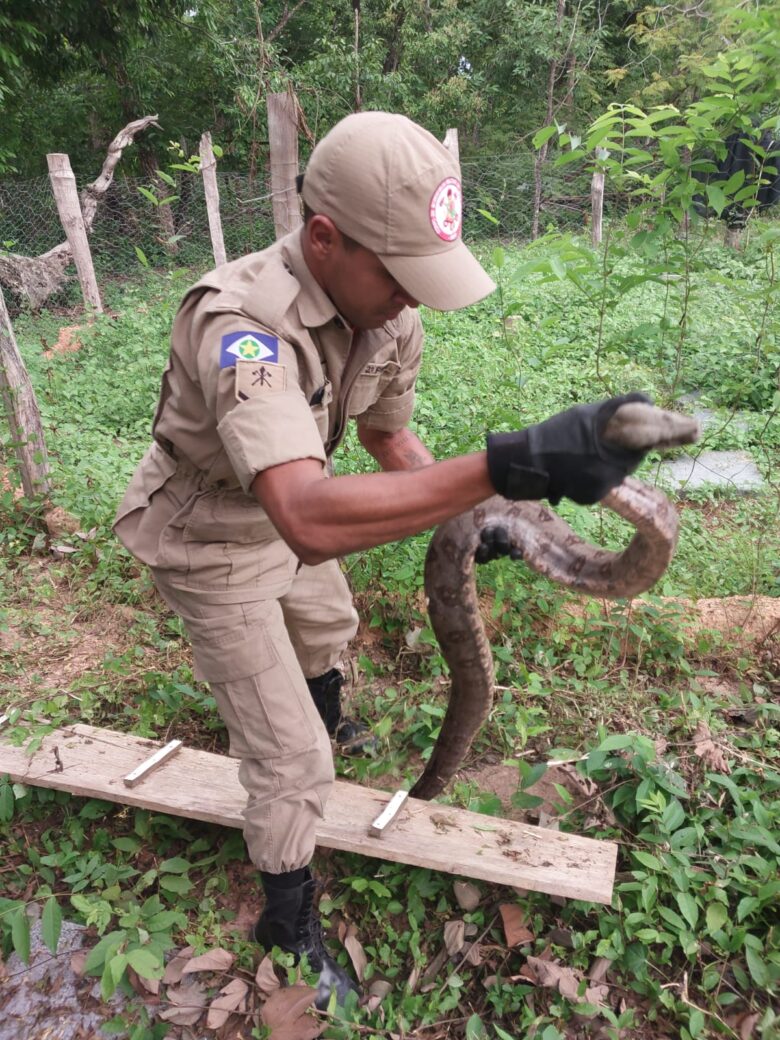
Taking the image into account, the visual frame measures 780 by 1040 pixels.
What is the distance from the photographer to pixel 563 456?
1.47m

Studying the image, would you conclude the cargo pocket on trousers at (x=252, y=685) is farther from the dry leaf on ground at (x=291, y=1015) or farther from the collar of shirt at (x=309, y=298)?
the collar of shirt at (x=309, y=298)

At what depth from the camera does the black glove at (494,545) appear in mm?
2129

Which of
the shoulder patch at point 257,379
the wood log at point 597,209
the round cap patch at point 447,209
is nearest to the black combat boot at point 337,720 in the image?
the shoulder patch at point 257,379

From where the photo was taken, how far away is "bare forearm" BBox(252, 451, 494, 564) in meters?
1.55

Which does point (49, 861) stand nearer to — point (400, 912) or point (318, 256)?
point (400, 912)

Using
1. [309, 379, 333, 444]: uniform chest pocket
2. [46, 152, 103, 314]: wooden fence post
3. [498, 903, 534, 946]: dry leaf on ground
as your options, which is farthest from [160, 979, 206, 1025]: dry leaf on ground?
[46, 152, 103, 314]: wooden fence post

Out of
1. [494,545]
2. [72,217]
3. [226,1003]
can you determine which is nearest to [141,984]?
[226,1003]

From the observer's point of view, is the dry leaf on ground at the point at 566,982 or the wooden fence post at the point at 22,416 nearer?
the dry leaf on ground at the point at 566,982

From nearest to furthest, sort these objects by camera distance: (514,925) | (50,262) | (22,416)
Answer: (514,925)
(22,416)
(50,262)

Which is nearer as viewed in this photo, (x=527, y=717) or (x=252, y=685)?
(x=252, y=685)

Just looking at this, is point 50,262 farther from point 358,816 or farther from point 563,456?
point 563,456

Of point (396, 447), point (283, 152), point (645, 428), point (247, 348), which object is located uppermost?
point (283, 152)

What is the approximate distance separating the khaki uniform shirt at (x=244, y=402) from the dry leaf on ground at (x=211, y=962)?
3.73 ft

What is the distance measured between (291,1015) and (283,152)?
3564mm
